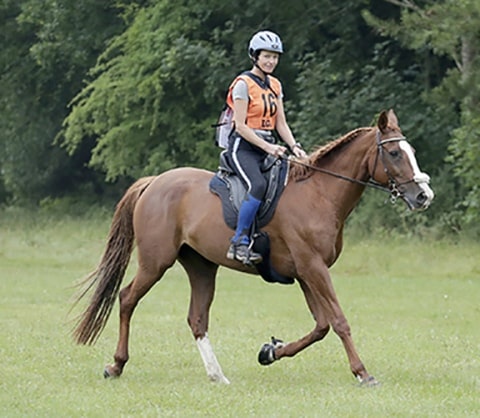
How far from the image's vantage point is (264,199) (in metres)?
10.8

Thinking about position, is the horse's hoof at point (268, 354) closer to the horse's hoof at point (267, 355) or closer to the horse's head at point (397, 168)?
the horse's hoof at point (267, 355)

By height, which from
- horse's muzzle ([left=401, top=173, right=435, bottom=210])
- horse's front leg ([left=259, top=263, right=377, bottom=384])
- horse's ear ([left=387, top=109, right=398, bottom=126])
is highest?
horse's ear ([left=387, top=109, right=398, bottom=126])

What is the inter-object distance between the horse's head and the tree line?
12.8m

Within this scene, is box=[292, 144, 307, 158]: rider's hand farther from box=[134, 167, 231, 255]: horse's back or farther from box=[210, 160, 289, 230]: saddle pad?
box=[134, 167, 231, 255]: horse's back

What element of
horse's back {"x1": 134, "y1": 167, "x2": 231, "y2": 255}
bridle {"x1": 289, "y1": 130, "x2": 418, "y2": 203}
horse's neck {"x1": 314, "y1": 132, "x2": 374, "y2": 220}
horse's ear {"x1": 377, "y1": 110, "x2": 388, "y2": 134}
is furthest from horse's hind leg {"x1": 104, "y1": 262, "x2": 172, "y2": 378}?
horse's ear {"x1": 377, "y1": 110, "x2": 388, "y2": 134}

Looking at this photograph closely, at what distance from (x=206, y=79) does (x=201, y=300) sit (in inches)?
858

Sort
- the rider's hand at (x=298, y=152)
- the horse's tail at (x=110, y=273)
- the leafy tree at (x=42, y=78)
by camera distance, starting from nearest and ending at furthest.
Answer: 1. the rider's hand at (x=298, y=152)
2. the horse's tail at (x=110, y=273)
3. the leafy tree at (x=42, y=78)

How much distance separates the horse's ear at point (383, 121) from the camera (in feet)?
33.9

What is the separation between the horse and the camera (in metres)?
10.4

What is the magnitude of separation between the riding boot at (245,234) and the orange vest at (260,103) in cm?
69

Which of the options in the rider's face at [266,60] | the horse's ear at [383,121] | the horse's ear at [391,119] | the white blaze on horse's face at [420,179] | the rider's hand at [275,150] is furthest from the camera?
the rider's face at [266,60]

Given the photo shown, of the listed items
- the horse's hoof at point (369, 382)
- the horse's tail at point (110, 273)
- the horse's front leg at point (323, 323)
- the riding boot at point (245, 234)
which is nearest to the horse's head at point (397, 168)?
the horse's front leg at point (323, 323)

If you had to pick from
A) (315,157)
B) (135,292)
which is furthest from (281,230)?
(135,292)

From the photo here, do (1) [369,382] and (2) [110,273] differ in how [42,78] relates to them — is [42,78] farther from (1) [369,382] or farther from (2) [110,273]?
(1) [369,382]
